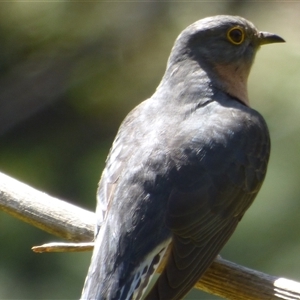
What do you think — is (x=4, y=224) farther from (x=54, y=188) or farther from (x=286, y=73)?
(x=286, y=73)

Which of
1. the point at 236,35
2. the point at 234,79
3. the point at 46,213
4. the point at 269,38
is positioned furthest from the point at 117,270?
the point at 269,38

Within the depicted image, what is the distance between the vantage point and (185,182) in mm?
4812

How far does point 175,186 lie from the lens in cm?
479

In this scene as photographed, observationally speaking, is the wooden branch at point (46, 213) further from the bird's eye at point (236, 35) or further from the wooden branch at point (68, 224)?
the bird's eye at point (236, 35)

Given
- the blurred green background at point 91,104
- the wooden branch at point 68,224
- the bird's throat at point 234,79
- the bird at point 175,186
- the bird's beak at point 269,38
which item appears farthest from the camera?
the blurred green background at point 91,104

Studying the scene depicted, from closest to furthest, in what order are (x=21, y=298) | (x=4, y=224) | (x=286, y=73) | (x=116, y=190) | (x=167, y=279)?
(x=167, y=279) → (x=116, y=190) → (x=21, y=298) → (x=4, y=224) → (x=286, y=73)

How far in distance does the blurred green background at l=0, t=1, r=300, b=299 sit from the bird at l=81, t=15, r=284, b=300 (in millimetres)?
2043

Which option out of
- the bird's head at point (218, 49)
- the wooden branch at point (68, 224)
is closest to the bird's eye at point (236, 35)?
the bird's head at point (218, 49)

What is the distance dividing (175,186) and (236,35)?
169cm

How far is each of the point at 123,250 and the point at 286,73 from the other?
16.2ft

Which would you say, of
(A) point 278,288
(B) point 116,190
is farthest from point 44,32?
(A) point 278,288

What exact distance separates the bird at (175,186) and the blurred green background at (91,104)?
80.4 inches

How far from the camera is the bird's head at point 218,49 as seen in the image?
5.85 meters

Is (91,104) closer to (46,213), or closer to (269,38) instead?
(269,38)
